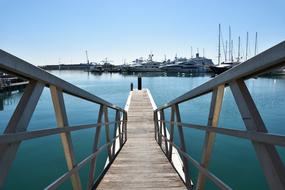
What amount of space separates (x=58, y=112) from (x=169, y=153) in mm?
3075

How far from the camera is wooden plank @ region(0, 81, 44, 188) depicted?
3.70 feet

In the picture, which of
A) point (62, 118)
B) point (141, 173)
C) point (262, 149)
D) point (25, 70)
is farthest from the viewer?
point (141, 173)

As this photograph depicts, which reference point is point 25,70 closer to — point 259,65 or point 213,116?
point 259,65

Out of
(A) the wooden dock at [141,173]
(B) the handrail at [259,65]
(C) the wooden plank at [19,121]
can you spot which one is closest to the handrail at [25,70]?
(C) the wooden plank at [19,121]

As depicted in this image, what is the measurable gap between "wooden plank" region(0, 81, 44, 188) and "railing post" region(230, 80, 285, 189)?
3.63 ft

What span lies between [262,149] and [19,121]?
46.2 inches

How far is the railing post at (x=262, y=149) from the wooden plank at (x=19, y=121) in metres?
1.11

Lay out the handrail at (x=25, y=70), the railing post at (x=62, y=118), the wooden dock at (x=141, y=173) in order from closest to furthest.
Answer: the handrail at (x=25, y=70) → the railing post at (x=62, y=118) → the wooden dock at (x=141, y=173)

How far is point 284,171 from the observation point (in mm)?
1067

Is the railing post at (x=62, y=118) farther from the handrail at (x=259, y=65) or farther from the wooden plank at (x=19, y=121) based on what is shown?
the handrail at (x=259, y=65)

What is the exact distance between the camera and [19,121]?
123cm

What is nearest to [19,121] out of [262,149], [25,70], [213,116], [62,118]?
[25,70]

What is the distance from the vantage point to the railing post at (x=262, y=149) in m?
1.08

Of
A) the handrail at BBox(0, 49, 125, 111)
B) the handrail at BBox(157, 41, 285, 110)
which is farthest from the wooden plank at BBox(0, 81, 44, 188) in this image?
the handrail at BBox(157, 41, 285, 110)
